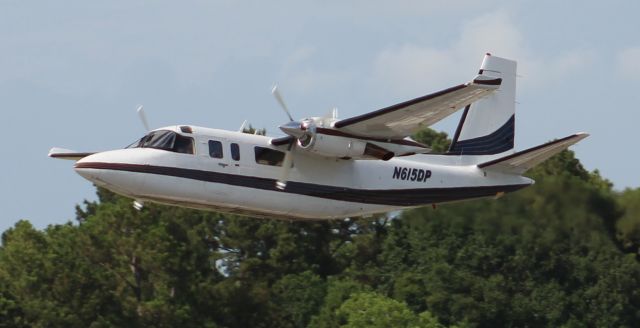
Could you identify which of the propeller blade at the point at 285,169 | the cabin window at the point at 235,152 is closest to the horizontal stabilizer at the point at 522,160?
the propeller blade at the point at 285,169

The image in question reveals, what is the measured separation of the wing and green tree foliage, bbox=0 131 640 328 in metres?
10.6

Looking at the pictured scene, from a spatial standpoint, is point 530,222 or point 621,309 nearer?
point 530,222

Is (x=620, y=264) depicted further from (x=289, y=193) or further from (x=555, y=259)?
(x=289, y=193)

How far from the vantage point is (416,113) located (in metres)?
28.8

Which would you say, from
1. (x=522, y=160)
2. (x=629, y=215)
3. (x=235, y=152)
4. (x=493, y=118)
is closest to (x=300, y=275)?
(x=629, y=215)

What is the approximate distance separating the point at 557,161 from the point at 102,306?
17.8 m

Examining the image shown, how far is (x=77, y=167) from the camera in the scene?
2903cm

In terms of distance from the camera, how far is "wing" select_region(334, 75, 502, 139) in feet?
91.8

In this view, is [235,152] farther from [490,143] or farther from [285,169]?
[490,143]

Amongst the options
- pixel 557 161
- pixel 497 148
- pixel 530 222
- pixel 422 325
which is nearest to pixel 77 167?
pixel 497 148

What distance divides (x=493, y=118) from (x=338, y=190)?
4.99 meters

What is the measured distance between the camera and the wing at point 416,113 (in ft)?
91.8

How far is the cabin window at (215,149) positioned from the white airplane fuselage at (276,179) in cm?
6

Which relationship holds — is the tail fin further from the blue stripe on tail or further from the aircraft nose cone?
the aircraft nose cone
